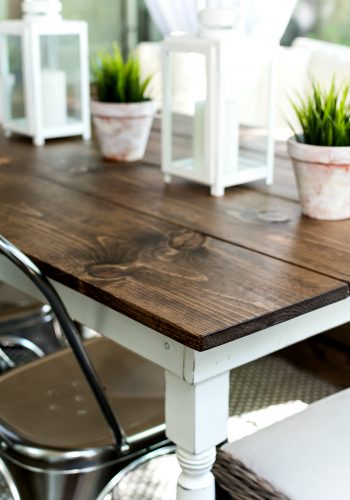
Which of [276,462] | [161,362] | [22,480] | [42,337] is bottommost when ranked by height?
[42,337]

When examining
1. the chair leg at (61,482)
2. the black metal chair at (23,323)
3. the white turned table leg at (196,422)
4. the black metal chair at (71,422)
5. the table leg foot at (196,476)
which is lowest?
the black metal chair at (23,323)

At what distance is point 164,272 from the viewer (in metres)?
1.11

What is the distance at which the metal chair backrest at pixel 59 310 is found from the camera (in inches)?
42.6

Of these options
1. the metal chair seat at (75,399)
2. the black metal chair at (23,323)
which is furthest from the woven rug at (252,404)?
the metal chair seat at (75,399)

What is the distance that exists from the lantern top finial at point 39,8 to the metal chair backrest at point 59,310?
101 centimetres

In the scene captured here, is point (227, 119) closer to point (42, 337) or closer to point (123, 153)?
point (123, 153)


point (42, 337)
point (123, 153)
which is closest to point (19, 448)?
point (123, 153)

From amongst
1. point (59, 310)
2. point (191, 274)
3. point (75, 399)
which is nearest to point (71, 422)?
point (75, 399)

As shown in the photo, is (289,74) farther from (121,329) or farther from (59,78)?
(121,329)

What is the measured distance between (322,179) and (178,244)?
274 millimetres

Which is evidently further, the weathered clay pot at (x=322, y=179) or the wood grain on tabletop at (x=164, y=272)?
the weathered clay pot at (x=322, y=179)

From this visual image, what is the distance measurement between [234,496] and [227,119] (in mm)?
721

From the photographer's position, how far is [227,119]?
4.92 feet

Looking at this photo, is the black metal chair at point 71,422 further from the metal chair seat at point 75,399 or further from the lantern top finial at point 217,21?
the lantern top finial at point 217,21
